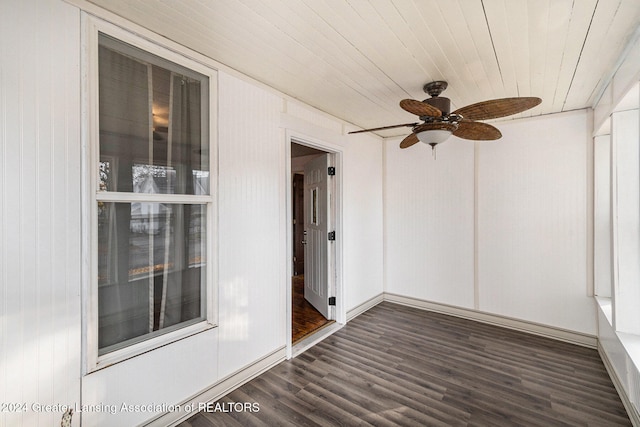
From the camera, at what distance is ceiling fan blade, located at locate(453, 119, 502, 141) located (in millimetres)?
2184

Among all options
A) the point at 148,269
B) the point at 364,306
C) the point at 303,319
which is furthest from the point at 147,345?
the point at 364,306

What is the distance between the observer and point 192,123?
2.10m

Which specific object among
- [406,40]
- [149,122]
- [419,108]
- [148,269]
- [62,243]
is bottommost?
[148,269]

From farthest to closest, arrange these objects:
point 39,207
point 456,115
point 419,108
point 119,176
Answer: point 456,115 < point 419,108 < point 119,176 < point 39,207

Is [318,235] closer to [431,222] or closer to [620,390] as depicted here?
[431,222]

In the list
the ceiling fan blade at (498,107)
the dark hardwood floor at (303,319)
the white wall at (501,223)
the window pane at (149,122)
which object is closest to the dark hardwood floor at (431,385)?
the dark hardwood floor at (303,319)

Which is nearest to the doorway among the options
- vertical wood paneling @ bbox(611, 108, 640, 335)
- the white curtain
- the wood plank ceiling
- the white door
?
the white door

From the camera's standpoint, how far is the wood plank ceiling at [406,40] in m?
1.56

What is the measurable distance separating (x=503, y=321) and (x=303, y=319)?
8.13 feet

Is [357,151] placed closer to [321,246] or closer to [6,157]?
[321,246]

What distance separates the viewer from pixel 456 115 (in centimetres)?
210

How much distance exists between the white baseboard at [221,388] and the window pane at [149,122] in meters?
1.48

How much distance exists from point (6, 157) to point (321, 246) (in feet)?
9.95

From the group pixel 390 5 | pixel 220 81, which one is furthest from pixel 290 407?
pixel 390 5
